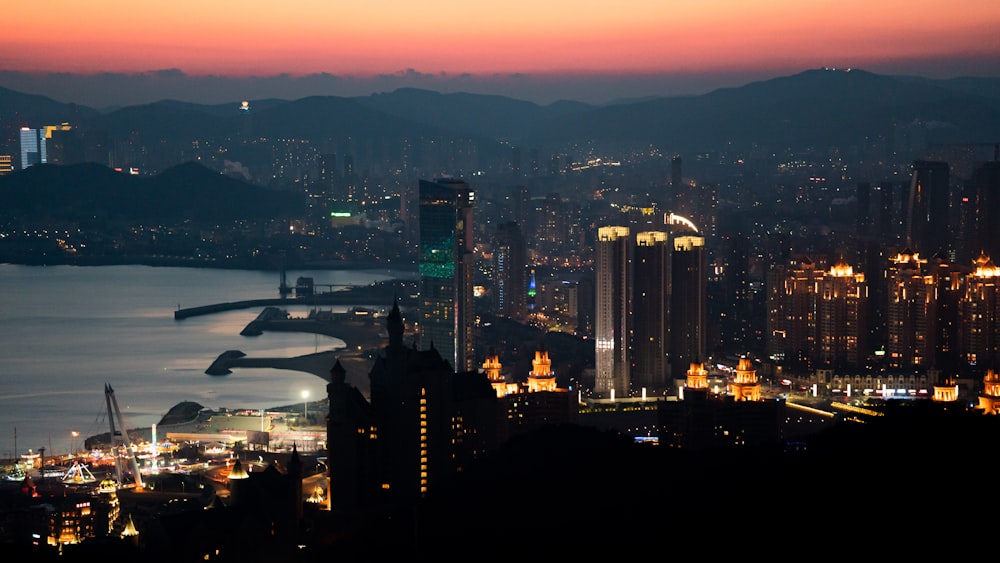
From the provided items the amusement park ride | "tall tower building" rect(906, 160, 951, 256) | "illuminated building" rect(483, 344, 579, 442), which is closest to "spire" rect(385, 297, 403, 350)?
"illuminated building" rect(483, 344, 579, 442)

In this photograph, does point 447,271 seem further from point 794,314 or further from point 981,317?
point 981,317

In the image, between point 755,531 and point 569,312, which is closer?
point 755,531

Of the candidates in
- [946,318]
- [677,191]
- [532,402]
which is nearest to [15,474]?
[532,402]

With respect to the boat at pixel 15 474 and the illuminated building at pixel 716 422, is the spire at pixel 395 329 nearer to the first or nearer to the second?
the illuminated building at pixel 716 422

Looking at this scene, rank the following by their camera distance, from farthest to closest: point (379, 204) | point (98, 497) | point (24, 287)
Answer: point (379, 204) < point (24, 287) < point (98, 497)

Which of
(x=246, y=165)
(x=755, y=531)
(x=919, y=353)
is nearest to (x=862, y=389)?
(x=919, y=353)

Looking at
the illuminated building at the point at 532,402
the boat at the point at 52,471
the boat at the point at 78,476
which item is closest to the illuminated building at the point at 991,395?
the illuminated building at the point at 532,402

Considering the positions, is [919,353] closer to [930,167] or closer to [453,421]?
[930,167]
